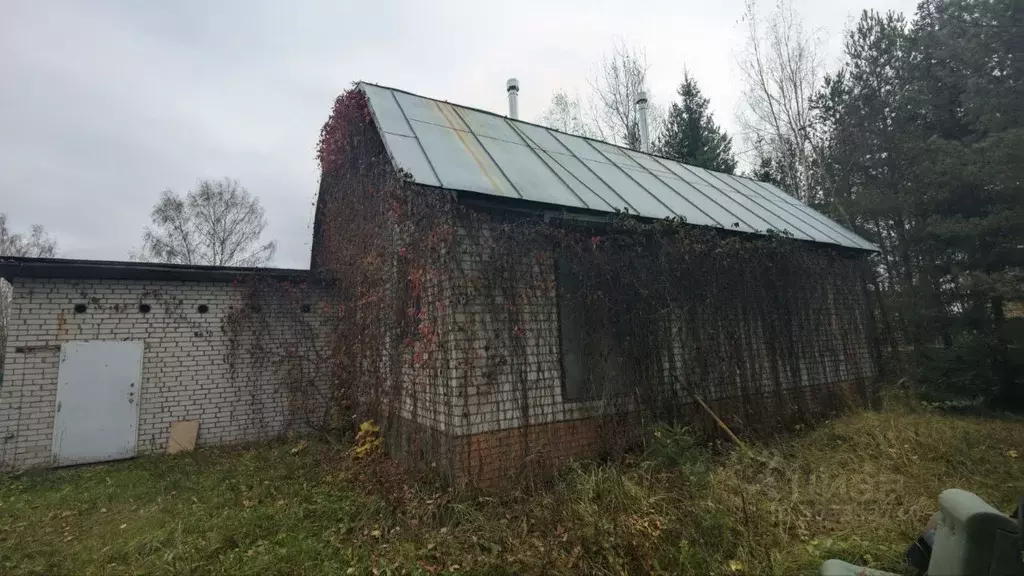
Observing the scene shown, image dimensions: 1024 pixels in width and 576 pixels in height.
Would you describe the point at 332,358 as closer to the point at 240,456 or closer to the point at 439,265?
the point at 240,456

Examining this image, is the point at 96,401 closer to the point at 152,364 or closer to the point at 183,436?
the point at 152,364

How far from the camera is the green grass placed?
3408mm

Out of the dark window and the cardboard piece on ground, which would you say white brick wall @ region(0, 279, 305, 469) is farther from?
the dark window

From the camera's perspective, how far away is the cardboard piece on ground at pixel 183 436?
7465 mm

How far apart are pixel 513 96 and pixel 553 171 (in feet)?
18.6

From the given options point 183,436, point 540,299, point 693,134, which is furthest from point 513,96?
point 693,134

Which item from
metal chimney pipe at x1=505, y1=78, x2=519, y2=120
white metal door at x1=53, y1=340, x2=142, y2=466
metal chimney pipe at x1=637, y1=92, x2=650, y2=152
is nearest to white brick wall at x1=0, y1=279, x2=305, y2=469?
white metal door at x1=53, y1=340, x2=142, y2=466

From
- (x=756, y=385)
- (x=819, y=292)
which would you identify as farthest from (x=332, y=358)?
(x=819, y=292)

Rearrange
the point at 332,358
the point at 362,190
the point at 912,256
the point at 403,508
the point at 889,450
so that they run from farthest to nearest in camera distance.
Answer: the point at 912,256 < the point at 332,358 < the point at 362,190 < the point at 889,450 < the point at 403,508

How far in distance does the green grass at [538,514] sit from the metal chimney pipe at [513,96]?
8.56 meters

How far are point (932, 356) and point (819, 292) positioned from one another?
13.8ft

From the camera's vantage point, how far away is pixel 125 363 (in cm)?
732

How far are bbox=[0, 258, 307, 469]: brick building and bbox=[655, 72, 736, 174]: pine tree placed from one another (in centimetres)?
1981

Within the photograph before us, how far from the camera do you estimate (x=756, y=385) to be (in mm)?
6922
